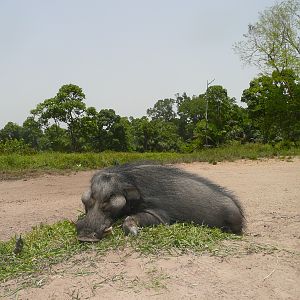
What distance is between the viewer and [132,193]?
5.00 meters

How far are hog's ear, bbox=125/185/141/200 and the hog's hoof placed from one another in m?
0.34

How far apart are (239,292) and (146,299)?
683mm

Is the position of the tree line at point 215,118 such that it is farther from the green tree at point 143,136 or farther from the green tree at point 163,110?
the green tree at point 163,110

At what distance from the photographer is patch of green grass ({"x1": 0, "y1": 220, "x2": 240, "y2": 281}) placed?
402cm

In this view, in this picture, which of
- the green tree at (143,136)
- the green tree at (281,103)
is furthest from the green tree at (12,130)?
the green tree at (281,103)

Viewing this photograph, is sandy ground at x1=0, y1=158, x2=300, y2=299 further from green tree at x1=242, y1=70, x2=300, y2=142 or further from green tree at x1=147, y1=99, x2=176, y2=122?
green tree at x1=147, y1=99, x2=176, y2=122

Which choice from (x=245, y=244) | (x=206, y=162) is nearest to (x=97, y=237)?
(x=245, y=244)

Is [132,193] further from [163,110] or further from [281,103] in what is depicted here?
[163,110]

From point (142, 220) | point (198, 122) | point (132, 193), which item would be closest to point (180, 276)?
point (142, 220)

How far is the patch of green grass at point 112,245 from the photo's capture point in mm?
4023

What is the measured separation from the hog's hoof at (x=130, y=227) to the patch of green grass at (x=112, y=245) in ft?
0.18

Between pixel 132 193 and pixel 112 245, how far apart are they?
0.88m

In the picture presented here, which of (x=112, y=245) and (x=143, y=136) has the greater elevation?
(x=143, y=136)

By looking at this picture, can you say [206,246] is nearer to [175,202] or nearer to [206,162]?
[175,202]
